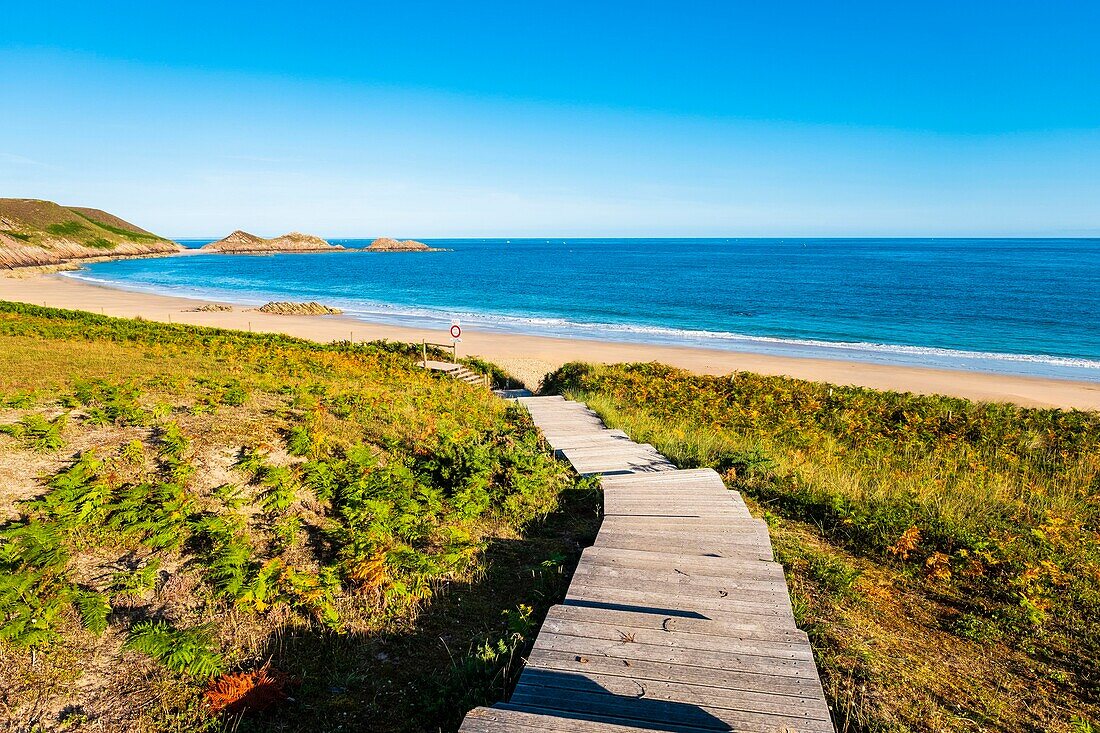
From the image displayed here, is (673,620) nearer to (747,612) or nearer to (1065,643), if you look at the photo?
(747,612)

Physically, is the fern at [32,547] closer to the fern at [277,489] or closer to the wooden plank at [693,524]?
the fern at [277,489]

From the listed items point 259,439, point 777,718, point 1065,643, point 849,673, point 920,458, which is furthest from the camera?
point 920,458

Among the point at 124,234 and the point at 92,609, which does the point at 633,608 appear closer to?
the point at 92,609

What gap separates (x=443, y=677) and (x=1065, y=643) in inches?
219

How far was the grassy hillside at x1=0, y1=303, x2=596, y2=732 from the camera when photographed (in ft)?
14.4

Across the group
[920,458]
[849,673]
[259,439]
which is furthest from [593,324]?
[849,673]

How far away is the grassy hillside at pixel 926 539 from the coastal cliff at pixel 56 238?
10984 centimetres

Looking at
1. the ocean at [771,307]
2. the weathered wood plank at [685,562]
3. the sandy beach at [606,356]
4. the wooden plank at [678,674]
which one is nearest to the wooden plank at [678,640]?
the wooden plank at [678,674]

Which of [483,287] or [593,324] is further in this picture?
[483,287]

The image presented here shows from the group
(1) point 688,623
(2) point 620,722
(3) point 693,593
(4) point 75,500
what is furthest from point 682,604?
(4) point 75,500

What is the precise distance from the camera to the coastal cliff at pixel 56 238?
93875mm

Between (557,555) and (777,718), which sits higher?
(777,718)

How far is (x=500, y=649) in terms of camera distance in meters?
4.55

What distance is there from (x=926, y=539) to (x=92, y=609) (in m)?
8.79
